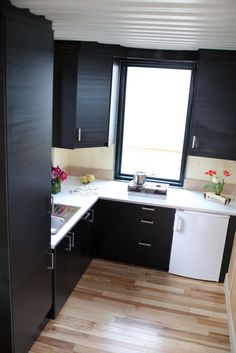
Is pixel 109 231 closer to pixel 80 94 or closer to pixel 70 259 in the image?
pixel 70 259

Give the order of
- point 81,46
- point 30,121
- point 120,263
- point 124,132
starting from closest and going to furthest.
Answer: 1. point 30,121
2. point 81,46
3. point 120,263
4. point 124,132

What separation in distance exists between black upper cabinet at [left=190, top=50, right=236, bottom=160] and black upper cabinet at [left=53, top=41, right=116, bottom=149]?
89 cm

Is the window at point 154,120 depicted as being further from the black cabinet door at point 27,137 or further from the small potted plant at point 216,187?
the black cabinet door at point 27,137

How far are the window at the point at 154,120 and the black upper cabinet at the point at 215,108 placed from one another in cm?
40

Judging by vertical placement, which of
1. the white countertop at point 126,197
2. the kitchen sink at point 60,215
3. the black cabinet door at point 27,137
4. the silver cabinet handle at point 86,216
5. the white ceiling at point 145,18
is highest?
the white ceiling at point 145,18

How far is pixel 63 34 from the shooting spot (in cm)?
247

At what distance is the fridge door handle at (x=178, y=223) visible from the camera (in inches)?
122

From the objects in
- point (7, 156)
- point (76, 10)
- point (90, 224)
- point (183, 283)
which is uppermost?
point (76, 10)

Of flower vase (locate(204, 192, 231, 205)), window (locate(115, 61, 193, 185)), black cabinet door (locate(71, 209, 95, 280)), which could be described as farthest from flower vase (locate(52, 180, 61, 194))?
flower vase (locate(204, 192, 231, 205))

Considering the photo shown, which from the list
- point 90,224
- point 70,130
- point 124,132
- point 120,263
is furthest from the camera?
point 124,132

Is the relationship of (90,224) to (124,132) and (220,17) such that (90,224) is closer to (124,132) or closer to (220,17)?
(124,132)

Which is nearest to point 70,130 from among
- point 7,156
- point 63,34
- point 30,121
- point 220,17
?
point 63,34

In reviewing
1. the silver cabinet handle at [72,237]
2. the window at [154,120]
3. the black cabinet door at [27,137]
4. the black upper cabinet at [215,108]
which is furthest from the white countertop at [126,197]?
the black cabinet door at [27,137]

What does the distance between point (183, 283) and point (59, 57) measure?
2509 millimetres
